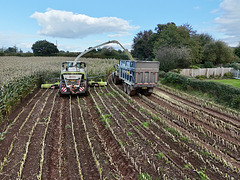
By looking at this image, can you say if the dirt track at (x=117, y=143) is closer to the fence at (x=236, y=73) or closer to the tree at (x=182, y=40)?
the fence at (x=236, y=73)

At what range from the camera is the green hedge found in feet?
35.9

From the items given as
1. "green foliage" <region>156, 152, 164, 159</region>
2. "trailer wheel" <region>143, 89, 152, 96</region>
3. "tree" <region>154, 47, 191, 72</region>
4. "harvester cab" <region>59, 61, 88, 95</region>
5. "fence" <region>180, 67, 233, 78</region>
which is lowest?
"green foliage" <region>156, 152, 164, 159</region>

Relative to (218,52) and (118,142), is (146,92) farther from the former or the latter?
(218,52)

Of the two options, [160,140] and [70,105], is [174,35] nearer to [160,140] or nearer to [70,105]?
[70,105]

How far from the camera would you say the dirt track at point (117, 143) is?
16.1ft

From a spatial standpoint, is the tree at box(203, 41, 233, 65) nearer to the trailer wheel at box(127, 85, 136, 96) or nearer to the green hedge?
the green hedge

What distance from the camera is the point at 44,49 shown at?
174 ft

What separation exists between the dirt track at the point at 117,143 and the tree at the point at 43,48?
48278 mm

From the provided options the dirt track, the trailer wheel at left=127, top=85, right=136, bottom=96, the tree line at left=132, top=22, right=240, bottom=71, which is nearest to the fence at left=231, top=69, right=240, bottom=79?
the tree line at left=132, top=22, right=240, bottom=71

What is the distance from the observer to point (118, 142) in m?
6.28

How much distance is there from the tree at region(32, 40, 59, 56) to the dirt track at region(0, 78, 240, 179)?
4828 cm

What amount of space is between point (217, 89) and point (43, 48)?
53.0m

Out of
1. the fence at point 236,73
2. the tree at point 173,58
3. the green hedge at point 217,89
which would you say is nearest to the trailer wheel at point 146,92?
the green hedge at point 217,89

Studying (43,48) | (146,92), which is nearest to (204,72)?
(146,92)
